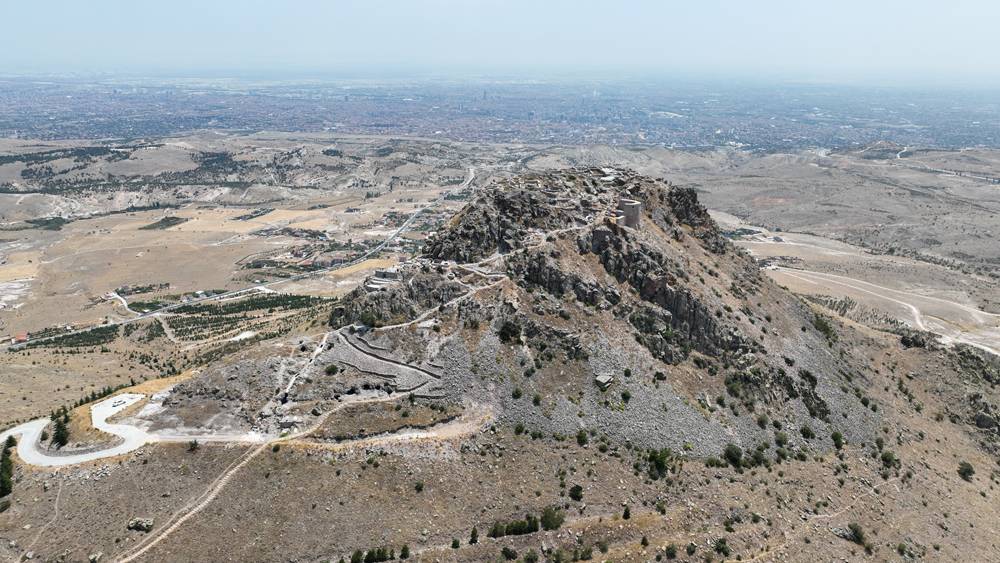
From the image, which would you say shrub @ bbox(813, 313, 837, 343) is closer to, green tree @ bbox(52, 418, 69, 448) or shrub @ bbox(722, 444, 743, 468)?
shrub @ bbox(722, 444, 743, 468)

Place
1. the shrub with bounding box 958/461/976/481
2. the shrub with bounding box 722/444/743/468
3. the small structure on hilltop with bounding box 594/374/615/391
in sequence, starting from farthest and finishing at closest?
Answer: the shrub with bounding box 958/461/976/481 → the small structure on hilltop with bounding box 594/374/615/391 → the shrub with bounding box 722/444/743/468

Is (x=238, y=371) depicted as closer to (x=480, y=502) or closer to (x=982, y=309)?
(x=480, y=502)

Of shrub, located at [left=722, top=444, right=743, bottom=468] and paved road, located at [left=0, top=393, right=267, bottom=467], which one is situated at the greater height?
paved road, located at [left=0, top=393, right=267, bottom=467]

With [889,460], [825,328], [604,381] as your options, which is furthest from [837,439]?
[604,381]

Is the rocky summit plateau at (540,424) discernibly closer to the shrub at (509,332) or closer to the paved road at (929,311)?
the shrub at (509,332)

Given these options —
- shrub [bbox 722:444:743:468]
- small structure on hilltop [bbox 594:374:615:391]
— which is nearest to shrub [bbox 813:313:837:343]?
shrub [bbox 722:444:743:468]

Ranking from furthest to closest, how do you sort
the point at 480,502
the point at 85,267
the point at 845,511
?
1. the point at 85,267
2. the point at 845,511
3. the point at 480,502

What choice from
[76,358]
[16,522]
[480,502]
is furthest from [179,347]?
[480,502]

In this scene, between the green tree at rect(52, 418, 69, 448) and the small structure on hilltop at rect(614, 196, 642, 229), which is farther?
the small structure on hilltop at rect(614, 196, 642, 229)
